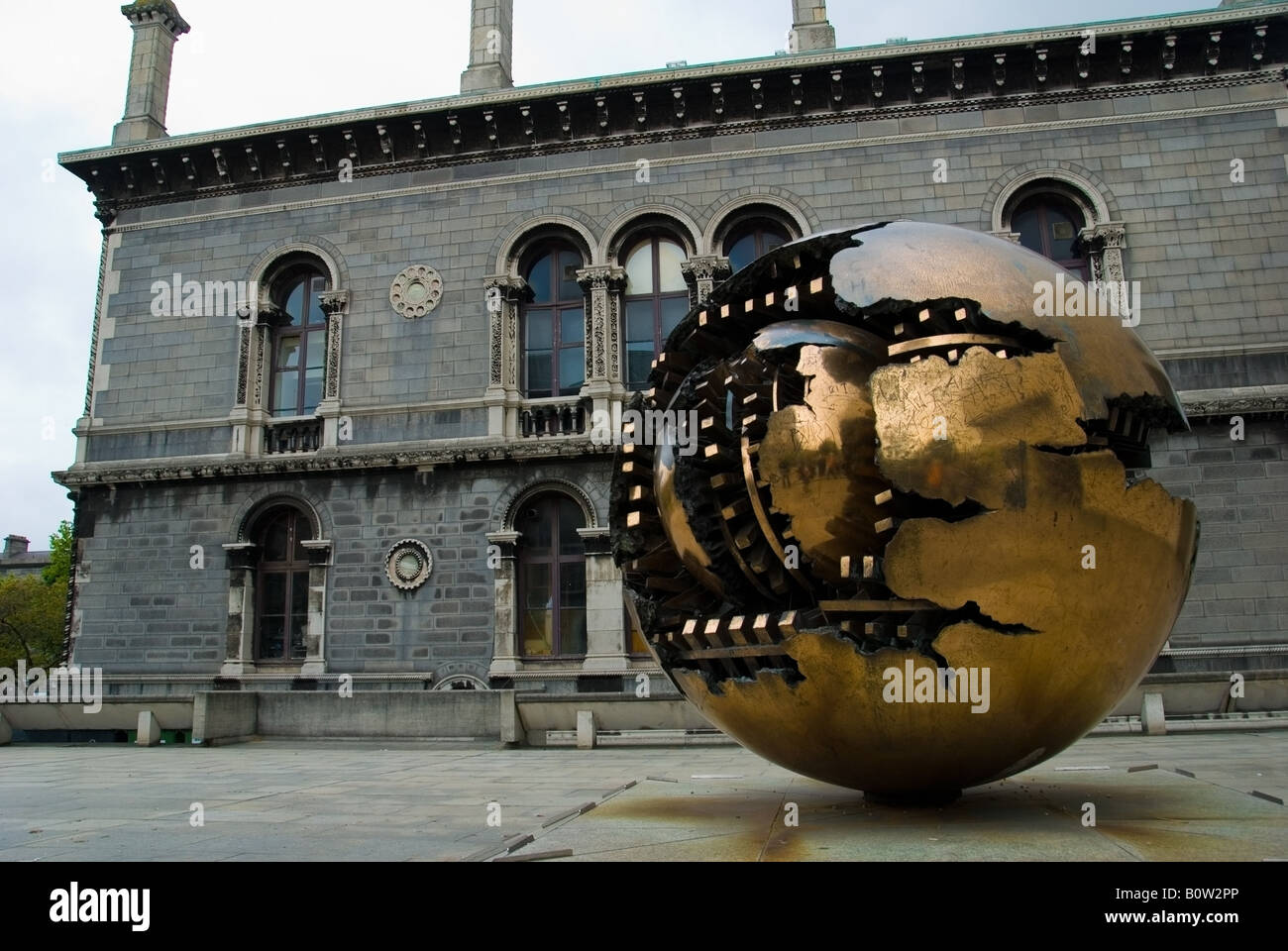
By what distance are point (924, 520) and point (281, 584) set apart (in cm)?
1766

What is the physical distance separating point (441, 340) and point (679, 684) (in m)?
15.0

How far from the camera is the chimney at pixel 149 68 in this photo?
2175 centimetres

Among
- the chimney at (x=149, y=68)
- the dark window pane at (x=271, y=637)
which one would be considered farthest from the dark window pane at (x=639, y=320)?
the chimney at (x=149, y=68)

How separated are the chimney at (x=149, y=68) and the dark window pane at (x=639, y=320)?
11.8 metres

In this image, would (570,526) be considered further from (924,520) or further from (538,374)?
(924,520)

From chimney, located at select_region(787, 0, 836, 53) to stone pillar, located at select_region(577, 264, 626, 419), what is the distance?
5.98 m

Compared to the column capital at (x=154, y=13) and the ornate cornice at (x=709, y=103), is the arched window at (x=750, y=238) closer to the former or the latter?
the ornate cornice at (x=709, y=103)

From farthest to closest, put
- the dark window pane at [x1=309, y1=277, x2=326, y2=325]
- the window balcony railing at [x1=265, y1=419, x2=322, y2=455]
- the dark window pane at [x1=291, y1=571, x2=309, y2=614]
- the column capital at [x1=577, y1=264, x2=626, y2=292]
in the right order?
the dark window pane at [x1=309, y1=277, x2=326, y2=325]
the window balcony railing at [x1=265, y1=419, x2=322, y2=455]
the dark window pane at [x1=291, y1=571, x2=309, y2=614]
the column capital at [x1=577, y1=264, x2=626, y2=292]

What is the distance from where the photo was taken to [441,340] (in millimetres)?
19391

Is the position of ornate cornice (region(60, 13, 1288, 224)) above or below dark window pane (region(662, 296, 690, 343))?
above

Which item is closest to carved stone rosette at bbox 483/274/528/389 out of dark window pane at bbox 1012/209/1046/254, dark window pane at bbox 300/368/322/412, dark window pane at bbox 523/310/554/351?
dark window pane at bbox 523/310/554/351

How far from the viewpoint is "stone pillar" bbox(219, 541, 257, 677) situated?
18875 millimetres

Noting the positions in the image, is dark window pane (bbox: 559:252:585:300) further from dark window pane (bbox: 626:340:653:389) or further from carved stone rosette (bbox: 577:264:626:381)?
→ dark window pane (bbox: 626:340:653:389)
